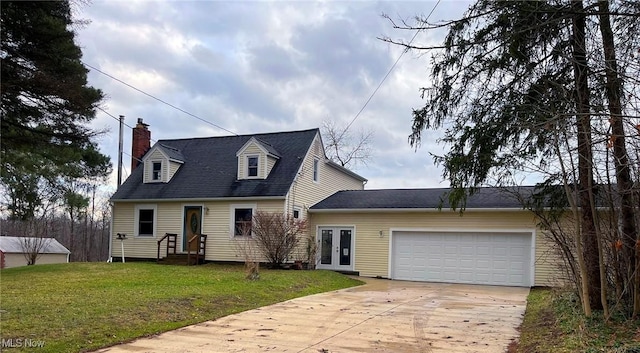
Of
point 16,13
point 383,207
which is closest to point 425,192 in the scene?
point 383,207

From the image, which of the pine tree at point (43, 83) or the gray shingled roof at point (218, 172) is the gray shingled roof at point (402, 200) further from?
the pine tree at point (43, 83)

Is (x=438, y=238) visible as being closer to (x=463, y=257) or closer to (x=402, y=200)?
(x=463, y=257)

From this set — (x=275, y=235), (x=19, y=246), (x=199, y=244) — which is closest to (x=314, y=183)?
(x=275, y=235)

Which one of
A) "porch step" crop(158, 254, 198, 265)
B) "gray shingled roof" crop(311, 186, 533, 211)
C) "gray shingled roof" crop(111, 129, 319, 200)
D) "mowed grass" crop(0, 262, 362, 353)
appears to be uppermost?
"gray shingled roof" crop(111, 129, 319, 200)

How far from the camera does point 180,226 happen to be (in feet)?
66.1

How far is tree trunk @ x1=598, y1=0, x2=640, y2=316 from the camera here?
623 cm

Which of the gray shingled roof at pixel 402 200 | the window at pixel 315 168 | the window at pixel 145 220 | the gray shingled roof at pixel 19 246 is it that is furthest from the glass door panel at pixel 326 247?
the gray shingled roof at pixel 19 246

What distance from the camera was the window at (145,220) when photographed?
2080 cm

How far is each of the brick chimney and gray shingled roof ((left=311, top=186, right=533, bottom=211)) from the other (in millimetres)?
9491

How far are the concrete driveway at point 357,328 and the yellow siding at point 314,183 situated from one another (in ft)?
23.9

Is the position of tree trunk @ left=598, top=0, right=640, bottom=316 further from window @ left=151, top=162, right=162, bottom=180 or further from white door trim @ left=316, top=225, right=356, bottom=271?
window @ left=151, top=162, right=162, bottom=180

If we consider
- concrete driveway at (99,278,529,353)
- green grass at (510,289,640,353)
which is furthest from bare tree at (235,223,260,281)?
green grass at (510,289,640,353)

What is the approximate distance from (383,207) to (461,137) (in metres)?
10.3

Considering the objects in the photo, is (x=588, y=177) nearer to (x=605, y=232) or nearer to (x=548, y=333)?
(x=605, y=232)
